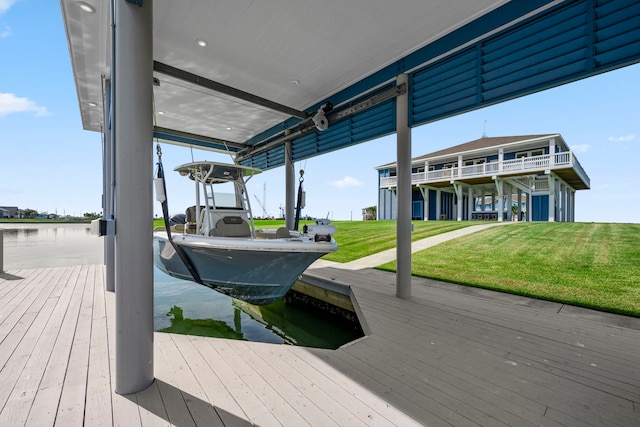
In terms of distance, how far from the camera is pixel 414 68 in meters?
3.59

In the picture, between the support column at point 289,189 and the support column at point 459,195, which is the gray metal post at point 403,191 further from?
the support column at point 459,195

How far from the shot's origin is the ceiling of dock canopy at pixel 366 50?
2490mm

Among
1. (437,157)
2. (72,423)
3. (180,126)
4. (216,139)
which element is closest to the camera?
(72,423)

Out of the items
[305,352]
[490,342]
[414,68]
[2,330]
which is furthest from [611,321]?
[2,330]

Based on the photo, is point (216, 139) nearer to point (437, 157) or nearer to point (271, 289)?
point (271, 289)

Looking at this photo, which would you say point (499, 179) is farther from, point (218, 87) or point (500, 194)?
point (218, 87)

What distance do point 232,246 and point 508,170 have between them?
13.3m

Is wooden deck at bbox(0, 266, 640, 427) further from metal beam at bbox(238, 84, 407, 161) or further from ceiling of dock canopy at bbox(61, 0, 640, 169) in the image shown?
metal beam at bbox(238, 84, 407, 161)

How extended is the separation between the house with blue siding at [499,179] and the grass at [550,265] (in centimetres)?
355

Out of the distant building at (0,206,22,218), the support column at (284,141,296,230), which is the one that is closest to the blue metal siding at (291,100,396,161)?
the support column at (284,141,296,230)

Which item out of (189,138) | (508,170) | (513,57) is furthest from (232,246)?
(508,170)

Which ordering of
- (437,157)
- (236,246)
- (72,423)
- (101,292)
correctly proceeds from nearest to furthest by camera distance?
1. (72,423)
2. (236,246)
3. (101,292)
4. (437,157)

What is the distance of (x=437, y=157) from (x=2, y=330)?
16635 millimetres

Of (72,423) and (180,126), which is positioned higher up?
(180,126)
